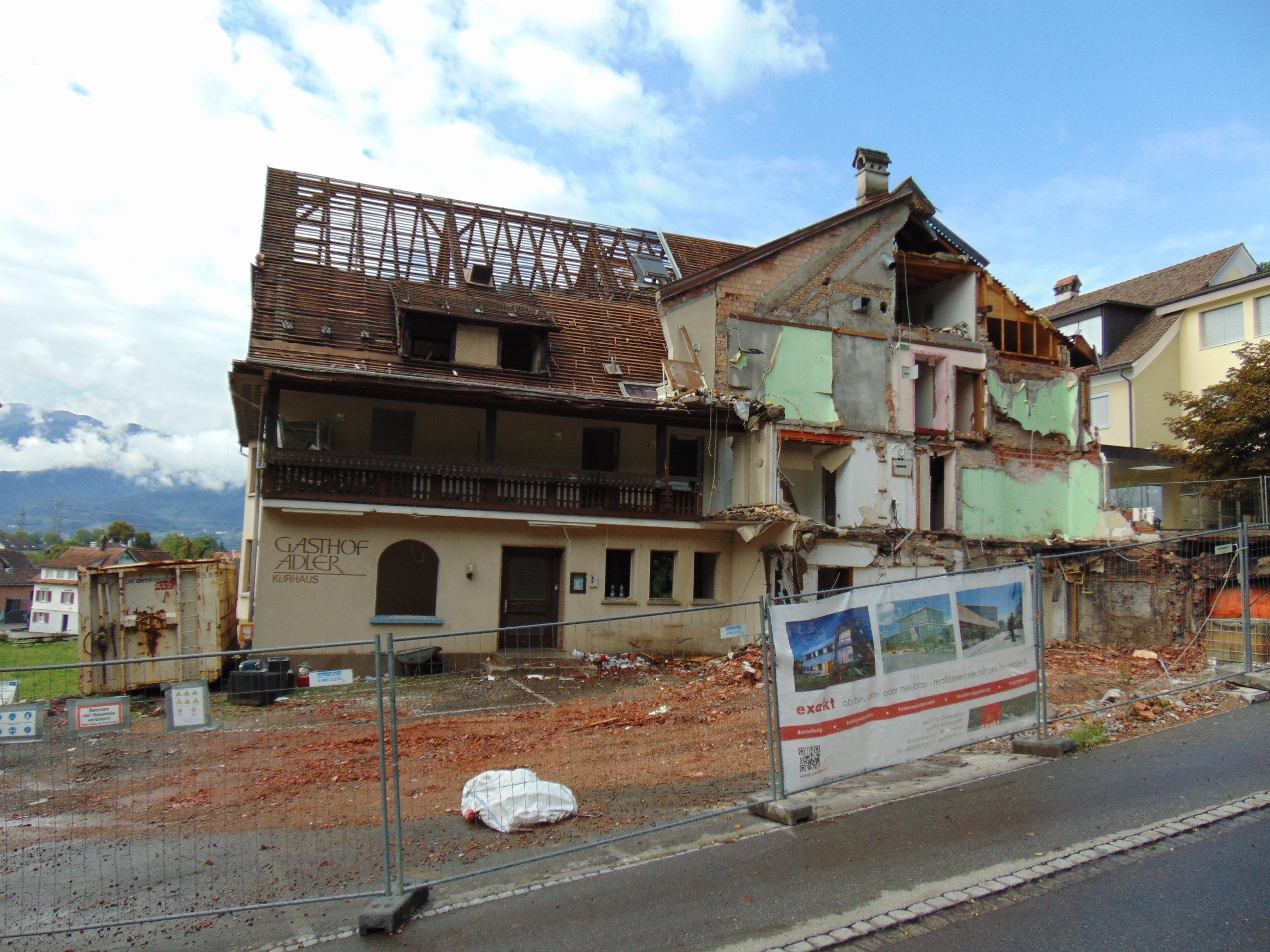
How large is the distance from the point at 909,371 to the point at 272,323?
618 inches

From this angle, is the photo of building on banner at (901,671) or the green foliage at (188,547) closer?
the photo of building on banner at (901,671)

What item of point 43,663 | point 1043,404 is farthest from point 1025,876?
point 43,663

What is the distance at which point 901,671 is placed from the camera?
726 centimetres

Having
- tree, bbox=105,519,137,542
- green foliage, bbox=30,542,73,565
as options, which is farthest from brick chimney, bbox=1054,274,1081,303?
green foliage, bbox=30,542,73,565

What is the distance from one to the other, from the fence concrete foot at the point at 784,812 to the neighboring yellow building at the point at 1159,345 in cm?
2315

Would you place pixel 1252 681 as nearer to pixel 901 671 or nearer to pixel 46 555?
pixel 901 671

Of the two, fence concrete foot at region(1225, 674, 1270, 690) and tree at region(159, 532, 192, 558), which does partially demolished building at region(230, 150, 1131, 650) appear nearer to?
fence concrete foot at region(1225, 674, 1270, 690)

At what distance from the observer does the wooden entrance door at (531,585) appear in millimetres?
19484

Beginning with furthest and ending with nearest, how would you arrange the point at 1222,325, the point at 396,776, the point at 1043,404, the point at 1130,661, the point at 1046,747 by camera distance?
the point at 1222,325 < the point at 1043,404 < the point at 1130,661 < the point at 1046,747 < the point at 396,776

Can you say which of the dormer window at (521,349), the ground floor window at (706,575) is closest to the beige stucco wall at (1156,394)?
the ground floor window at (706,575)

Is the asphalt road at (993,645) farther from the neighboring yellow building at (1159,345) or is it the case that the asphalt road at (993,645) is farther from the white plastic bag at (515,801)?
the neighboring yellow building at (1159,345)

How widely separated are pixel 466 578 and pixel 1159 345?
84.4 ft

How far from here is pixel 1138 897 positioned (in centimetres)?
511

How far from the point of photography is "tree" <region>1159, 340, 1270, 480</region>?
21828 millimetres
